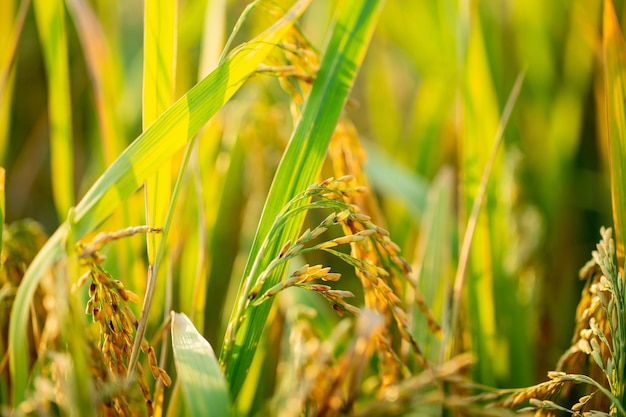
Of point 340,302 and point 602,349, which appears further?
point 602,349

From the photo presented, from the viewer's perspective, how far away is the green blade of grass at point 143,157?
0.53m

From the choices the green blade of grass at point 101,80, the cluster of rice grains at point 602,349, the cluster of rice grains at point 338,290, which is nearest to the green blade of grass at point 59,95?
the green blade of grass at point 101,80

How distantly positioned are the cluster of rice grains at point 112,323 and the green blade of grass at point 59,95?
0.39 metres

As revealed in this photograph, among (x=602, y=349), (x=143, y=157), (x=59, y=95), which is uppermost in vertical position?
(x=59, y=95)

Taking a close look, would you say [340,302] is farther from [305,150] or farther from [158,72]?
[158,72]

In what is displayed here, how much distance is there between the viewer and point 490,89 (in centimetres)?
→ 104

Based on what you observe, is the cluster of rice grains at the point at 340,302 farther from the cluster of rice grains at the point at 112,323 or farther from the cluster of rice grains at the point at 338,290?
the cluster of rice grains at the point at 112,323

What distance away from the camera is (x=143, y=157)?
1.91 ft

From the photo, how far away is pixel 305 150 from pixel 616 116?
0.35 meters

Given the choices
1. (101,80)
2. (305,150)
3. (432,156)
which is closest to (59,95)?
(101,80)

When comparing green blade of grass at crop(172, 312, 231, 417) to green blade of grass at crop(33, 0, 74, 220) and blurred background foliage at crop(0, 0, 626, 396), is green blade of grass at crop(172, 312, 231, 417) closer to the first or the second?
blurred background foliage at crop(0, 0, 626, 396)

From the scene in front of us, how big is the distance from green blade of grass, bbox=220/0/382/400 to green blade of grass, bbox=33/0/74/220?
0.39 m

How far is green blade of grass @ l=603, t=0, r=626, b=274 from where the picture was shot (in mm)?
678

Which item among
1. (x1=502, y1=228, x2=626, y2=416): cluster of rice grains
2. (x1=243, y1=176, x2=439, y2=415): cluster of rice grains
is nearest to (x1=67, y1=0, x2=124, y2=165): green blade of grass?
(x1=243, y1=176, x2=439, y2=415): cluster of rice grains
